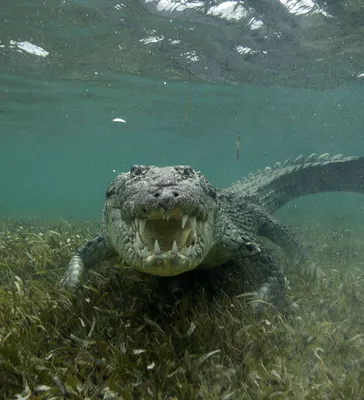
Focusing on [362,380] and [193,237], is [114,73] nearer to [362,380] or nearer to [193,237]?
[193,237]

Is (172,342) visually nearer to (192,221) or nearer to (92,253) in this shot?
(192,221)

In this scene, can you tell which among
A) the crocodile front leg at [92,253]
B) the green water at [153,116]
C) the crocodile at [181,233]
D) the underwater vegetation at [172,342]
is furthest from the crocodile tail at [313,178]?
the green water at [153,116]

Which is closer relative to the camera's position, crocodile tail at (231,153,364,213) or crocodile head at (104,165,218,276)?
crocodile head at (104,165,218,276)

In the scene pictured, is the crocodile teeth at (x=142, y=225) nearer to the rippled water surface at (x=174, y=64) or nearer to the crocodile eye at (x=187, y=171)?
the crocodile eye at (x=187, y=171)

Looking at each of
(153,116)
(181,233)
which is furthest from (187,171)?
(153,116)

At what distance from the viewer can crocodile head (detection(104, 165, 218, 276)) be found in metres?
2.76

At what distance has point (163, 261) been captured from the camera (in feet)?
8.76

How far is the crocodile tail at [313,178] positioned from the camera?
7.55 m

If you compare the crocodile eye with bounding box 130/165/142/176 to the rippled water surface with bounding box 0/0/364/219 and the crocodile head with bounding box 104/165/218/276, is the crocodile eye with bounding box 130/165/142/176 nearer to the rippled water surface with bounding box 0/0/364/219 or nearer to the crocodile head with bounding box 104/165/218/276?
the crocodile head with bounding box 104/165/218/276

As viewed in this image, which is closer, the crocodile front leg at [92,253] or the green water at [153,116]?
the crocodile front leg at [92,253]

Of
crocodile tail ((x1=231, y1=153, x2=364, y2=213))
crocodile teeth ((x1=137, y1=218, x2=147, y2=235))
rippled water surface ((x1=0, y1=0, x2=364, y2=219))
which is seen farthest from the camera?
rippled water surface ((x1=0, y1=0, x2=364, y2=219))

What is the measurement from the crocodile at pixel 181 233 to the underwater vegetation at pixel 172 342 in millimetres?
243

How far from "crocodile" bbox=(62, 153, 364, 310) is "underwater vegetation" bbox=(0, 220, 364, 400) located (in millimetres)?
243

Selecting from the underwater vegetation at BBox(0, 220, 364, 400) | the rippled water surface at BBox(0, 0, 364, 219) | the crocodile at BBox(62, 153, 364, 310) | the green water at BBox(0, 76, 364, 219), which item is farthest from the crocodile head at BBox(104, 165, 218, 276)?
the green water at BBox(0, 76, 364, 219)
